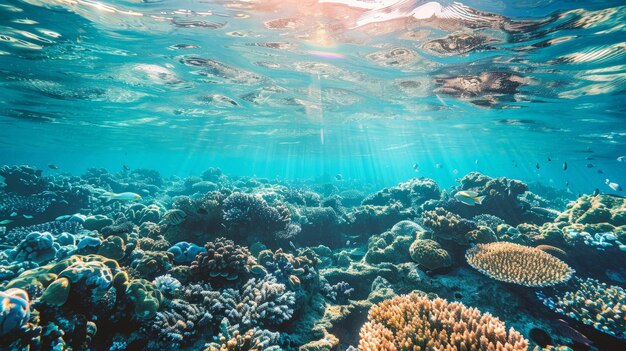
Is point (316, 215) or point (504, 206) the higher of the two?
point (504, 206)

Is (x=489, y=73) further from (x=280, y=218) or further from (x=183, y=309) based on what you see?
(x=183, y=309)

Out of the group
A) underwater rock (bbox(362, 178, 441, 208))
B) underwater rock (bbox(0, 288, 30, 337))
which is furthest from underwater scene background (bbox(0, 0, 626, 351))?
underwater rock (bbox(362, 178, 441, 208))

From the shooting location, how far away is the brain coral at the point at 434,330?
3.92 m

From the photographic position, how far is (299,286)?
6406 millimetres

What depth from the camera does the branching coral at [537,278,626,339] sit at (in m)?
5.38

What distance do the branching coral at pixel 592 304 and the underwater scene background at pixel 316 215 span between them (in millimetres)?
44

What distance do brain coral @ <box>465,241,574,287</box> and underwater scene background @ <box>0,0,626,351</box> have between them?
4 centimetres

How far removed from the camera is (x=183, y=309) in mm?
4891

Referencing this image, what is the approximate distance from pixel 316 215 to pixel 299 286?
276 inches

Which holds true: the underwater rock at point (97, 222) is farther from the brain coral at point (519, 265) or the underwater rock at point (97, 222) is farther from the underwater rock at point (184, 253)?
the brain coral at point (519, 265)

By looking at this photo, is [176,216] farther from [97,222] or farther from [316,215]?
[316,215]

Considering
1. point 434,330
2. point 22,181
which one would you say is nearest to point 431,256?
point 434,330

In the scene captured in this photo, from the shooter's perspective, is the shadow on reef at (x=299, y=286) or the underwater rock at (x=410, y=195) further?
the underwater rock at (x=410, y=195)

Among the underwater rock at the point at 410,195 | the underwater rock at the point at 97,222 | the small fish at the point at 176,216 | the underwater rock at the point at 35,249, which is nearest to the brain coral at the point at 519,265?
the small fish at the point at 176,216
